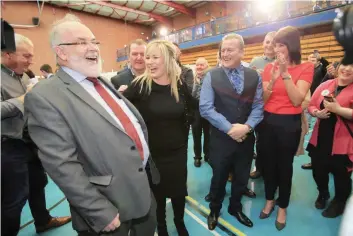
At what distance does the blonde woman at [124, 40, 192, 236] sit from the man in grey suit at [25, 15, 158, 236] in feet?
1.45

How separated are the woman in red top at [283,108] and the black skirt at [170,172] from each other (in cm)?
95

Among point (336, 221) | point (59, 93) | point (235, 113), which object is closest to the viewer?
point (59, 93)

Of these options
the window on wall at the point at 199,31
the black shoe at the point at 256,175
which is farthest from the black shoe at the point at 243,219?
the window on wall at the point at 199,31

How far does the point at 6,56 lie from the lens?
75.9 inches

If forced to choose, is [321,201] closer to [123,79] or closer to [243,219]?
[243,219]

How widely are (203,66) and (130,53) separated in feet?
5.63

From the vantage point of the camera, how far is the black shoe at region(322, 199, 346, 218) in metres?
2.54

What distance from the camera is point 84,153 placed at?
124 cm

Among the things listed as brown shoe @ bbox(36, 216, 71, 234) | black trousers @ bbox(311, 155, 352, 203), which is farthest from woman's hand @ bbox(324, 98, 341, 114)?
brown shoe @ bbox(36, 216, 71, 234)

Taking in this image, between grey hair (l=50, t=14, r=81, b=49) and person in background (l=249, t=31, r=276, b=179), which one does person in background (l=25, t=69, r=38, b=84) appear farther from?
person in background (l=249, t=31, r=276, b=179)

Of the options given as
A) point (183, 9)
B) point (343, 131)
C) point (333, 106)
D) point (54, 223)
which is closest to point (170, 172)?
point (54, 223)

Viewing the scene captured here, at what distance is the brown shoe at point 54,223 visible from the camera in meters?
2.53

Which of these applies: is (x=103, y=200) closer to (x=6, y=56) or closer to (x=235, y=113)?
(x=235, y=113)

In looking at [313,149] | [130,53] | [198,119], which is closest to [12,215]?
[130,53]
